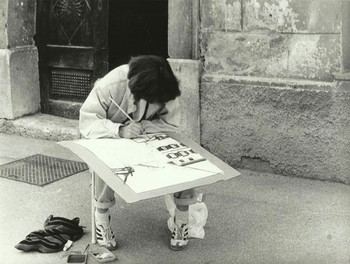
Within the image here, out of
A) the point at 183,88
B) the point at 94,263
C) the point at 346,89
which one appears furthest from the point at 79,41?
the point at 94,263

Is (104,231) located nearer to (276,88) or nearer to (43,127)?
(276,88)

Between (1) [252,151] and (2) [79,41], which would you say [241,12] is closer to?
(1) [252,151]

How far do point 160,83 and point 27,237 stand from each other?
1.39m

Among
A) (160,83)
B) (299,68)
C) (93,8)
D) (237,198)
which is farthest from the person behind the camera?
(93,8)

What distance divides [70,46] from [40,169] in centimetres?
192

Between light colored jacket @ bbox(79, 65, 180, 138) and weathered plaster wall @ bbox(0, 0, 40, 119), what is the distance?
3.29 metres

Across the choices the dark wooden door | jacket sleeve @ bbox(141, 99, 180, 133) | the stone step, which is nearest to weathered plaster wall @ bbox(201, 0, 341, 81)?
the dark wooden door

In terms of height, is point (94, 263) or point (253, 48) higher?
point (253, 48)

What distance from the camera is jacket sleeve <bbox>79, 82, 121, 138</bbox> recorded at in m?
4.16

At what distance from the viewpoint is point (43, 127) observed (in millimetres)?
7234

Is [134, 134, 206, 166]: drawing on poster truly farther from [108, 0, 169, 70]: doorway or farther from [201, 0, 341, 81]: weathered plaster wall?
[108, 0, 169, 70]: doorway

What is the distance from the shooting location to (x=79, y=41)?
7.42m

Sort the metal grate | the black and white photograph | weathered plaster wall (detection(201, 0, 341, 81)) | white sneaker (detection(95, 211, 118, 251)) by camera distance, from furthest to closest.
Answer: the metal grate, weathered plaster wall (detection(201, 0, 341, 81)), white sneaker (detection(95, 211, 118, 251)), the black and white photograph

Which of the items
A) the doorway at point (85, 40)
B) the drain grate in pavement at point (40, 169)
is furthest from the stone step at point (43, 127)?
the drain grate in pavement at point (40, 169)
